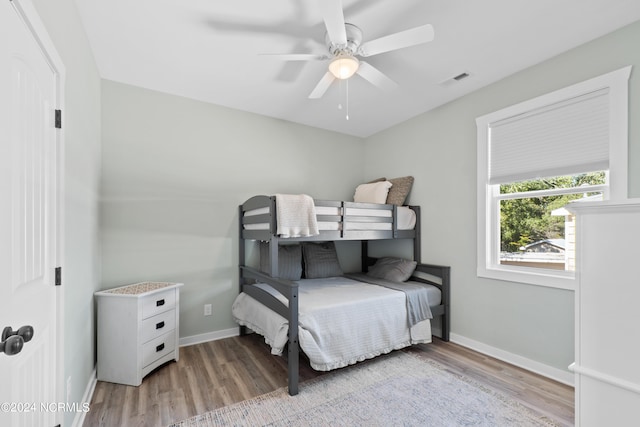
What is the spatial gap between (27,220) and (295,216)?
5.41 ft

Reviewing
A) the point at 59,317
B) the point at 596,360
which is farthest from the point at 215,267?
the point at 596,360

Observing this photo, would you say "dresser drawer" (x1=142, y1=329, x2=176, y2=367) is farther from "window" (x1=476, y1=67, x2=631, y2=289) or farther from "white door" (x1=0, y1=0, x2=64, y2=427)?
"window" (x1=476, y1=67, x2=631, y2=289)

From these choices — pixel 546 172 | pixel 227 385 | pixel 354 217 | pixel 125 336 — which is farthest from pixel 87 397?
pixel 546 172

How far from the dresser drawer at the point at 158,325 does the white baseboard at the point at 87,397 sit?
0.40 meters

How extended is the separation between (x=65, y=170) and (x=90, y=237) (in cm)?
84

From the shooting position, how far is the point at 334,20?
5.17ft

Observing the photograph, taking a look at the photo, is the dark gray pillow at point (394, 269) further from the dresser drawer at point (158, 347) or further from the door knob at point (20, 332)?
the door knob at point (20, 332)

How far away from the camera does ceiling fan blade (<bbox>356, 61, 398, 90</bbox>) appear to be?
2016 mm

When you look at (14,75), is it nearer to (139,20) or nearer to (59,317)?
(59,317)

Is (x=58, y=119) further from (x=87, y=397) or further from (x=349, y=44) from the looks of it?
(x=87, y=397)

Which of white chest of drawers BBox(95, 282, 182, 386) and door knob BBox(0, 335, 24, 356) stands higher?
door knob BBox(0, 335, 24, 356)

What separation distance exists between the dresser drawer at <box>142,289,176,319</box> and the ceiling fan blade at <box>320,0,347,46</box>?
91.5 inches

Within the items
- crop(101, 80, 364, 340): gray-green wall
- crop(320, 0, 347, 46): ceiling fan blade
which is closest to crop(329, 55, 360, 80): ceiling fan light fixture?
crop(320, 0, 347, 46): ceiling fan blade

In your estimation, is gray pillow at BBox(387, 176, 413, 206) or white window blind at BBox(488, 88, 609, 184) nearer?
white window blind at BBox(488, 88, 609, 184)
